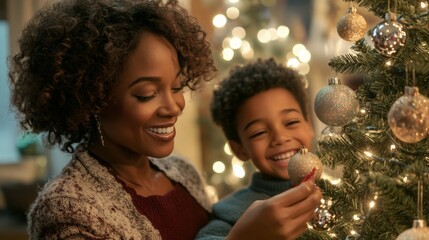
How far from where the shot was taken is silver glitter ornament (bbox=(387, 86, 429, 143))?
95 cm

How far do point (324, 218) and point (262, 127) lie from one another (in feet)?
1.88

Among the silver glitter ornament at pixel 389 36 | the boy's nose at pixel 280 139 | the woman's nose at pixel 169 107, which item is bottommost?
the silver glitter ornament at pixel 389 36

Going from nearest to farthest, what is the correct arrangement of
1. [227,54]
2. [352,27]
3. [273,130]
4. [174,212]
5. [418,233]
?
[418,233] → [352,27] → [174,212] → [273,130] → [227,54]

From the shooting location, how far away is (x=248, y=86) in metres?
1.84

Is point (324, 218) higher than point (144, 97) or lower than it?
lower

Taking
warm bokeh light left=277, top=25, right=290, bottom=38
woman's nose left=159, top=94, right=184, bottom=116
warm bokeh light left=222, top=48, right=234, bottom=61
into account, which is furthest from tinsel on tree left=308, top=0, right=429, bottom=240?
warm bokeh light left=277, top=25, right=290, bottom=38

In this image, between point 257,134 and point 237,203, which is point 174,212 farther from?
point 257,134

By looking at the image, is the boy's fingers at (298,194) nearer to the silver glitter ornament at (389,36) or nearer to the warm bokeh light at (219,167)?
the silver glitter ornament at (389,36)

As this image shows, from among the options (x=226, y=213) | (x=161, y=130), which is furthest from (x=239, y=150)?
(x=161, y=130)

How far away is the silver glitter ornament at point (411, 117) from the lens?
95 centimetres

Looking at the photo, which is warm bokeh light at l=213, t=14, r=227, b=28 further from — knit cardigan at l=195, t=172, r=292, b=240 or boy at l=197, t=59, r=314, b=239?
knit cardigan at l=195, t=172, r=292, b=240

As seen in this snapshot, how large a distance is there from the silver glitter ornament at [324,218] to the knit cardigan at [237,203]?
429 mm

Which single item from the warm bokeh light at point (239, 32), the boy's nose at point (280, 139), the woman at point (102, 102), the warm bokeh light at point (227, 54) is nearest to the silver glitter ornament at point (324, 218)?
the woman at point (102, 102)

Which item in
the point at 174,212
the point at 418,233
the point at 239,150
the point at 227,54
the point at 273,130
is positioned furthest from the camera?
the point at 227,54
